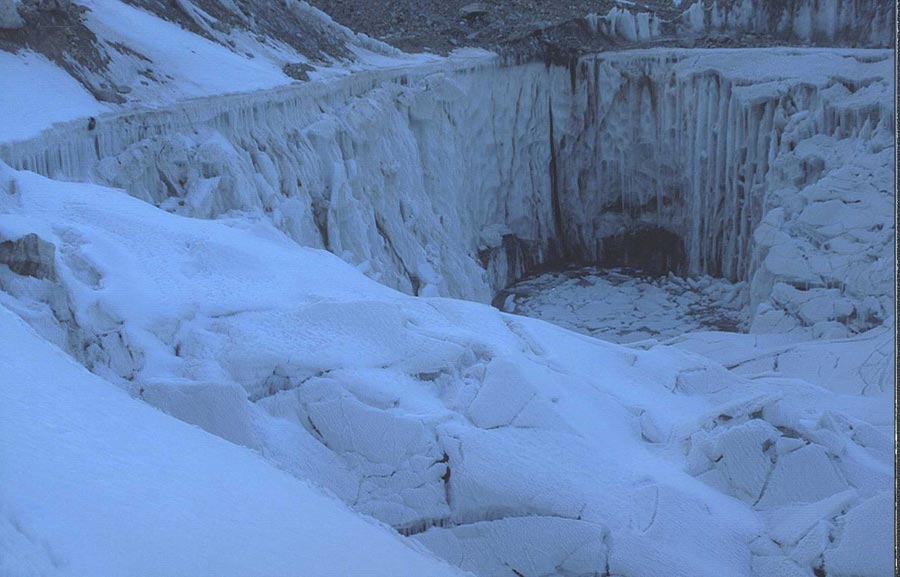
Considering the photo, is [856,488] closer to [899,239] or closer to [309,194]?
[899,239]

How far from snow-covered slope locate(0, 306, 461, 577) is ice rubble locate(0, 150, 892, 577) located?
81 cm

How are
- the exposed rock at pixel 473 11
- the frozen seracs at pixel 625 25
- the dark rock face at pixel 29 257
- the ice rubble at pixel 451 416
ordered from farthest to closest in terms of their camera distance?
the exposed rock at pixel 473 11 < the frozen seracs at pixel 625 25 < the dark rock face at pixel 29 257 < the ice rubble at pixel 451 416

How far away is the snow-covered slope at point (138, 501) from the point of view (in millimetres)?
2186

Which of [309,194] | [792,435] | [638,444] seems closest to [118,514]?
[638,444]

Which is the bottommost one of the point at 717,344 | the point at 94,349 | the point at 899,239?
the point at 717,344

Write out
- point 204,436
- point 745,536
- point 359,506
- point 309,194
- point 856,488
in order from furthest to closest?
1. point 309,194
2. point 856,488
3. point 745,536
4. point 359,506
5. point 204,436

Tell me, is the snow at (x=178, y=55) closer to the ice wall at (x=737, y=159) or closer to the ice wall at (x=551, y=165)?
the ice wall at (x=551, y=165)

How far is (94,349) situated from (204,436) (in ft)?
4.11

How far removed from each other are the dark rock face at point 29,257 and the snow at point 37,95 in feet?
6.44

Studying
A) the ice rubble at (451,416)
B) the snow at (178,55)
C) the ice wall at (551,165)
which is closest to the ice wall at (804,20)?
the ice wall at (551,165)

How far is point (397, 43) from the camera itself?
44.1ft

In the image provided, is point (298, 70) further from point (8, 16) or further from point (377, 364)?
point (377, 364)

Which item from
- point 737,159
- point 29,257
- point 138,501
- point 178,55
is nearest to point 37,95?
point 178,55

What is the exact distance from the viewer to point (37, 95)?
6.62 m
